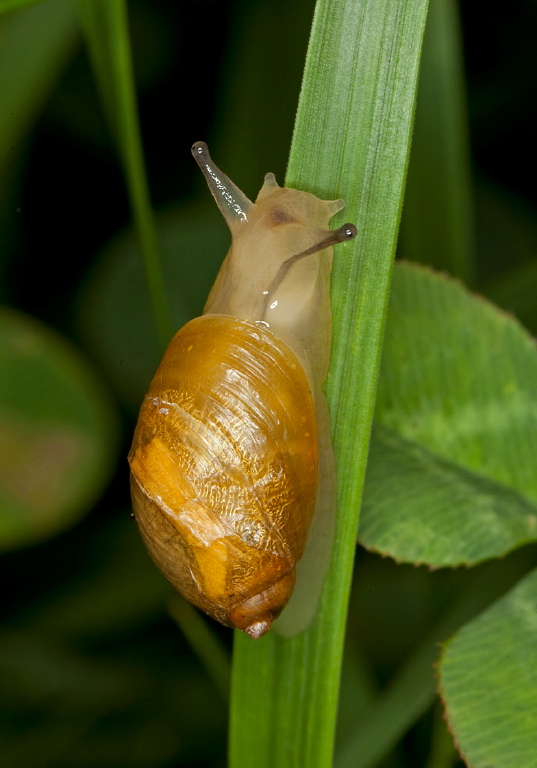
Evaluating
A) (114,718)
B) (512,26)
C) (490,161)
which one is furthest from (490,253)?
(114,718)

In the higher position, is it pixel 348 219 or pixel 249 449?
pixel 348 219

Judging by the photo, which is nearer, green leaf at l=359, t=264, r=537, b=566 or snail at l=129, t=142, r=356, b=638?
snail at l=129, t=142, r=356, b=638

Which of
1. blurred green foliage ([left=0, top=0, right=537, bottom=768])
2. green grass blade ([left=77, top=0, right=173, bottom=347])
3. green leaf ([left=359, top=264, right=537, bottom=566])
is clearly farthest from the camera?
blurred green foliage ([left=0, top=0, right=537, bottom=768])

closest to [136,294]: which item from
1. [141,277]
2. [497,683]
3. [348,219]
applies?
[141,277]

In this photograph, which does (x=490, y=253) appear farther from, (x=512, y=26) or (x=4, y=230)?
(x=4, y=230)

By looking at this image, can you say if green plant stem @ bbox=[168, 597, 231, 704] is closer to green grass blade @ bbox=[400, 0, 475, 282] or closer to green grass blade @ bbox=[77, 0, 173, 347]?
green grass blade @ bbox=[77, 0, 173, 347]

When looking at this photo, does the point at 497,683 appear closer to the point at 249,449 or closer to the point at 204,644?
the point at 249,449

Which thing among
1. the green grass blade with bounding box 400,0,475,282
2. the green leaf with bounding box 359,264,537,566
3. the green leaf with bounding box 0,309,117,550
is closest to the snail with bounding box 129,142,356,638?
the green leaf with bounding box 359,264,537,566
